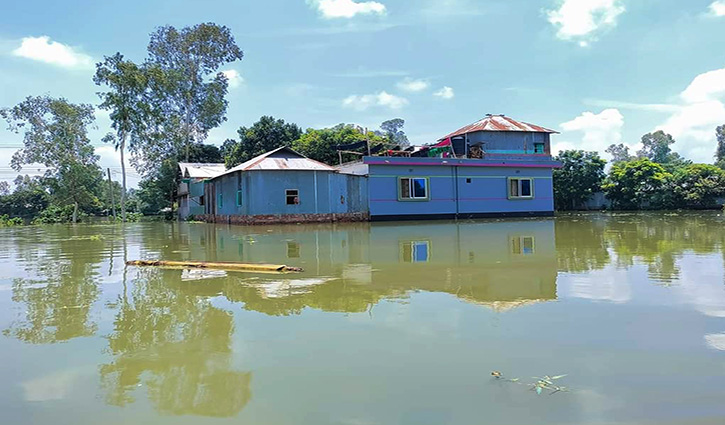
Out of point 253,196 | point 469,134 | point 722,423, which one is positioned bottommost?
point 722,423

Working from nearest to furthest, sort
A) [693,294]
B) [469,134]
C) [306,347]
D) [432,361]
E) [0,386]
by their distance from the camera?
[0,386]
[432,361]
[306,347]
[693,294]
[469,134]

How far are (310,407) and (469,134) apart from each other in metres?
25.0

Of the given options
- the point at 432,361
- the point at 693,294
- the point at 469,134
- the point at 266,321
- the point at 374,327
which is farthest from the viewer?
the point at 469,134

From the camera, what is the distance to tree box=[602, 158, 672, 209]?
1337 inches

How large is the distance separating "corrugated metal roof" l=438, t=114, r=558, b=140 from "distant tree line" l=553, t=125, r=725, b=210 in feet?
22.9

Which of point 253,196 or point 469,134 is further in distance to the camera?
point 469,134

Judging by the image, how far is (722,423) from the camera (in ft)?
7.77

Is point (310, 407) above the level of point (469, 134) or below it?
below

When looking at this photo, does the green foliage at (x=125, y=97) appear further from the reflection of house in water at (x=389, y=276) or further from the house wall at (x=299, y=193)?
the reflection of house in water at (x=389, y=276)

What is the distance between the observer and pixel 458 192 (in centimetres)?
2473

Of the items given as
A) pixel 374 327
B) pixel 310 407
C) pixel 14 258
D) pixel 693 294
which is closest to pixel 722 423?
pixel 310 407

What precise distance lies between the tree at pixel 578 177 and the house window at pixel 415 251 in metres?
28.3

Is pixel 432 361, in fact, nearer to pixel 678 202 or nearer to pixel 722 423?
pixel 722 423

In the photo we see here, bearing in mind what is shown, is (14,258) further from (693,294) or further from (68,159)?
(68,159)
